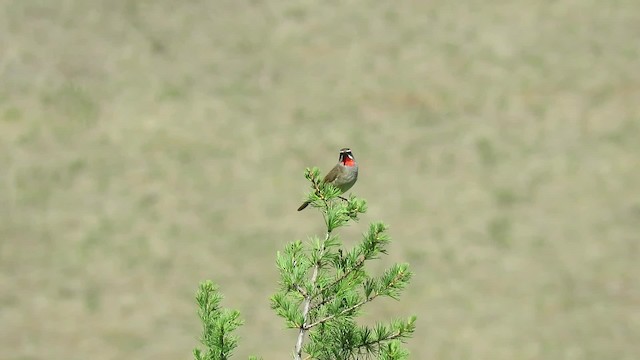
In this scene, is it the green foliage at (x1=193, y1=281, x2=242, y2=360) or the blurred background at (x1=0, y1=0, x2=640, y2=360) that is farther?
the blurred background at (x1=0, y1=0, x2=640, y2=360)

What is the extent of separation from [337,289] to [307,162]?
2577 centimetres

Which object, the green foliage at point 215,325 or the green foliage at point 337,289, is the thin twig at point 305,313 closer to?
the green foliage at point 337,289

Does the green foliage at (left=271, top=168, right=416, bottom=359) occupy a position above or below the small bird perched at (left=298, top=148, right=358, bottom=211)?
below

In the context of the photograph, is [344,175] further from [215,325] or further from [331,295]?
[215,325]

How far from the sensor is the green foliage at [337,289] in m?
5.97

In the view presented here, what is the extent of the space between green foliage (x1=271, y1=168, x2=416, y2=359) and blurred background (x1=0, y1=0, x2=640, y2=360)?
896 inches

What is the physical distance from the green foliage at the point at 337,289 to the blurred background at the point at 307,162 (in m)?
22.8

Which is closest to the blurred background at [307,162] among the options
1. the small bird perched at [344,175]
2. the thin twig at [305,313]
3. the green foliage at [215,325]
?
the small bird perched at [344,175]

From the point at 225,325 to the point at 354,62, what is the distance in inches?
1071

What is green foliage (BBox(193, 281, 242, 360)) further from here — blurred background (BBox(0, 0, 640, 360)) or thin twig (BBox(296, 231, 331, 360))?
blurred background (BBox(0, 0, 640, 360))

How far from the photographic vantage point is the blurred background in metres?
29.7

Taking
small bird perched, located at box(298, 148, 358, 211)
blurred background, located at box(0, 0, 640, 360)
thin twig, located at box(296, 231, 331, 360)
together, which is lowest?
thin twig, located at box(296, 231, 331, 360)

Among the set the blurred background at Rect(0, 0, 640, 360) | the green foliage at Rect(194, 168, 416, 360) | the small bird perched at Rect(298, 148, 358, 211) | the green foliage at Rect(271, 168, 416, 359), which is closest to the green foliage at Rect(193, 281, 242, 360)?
the green foliage at Rect(194, 168, 416, 360)

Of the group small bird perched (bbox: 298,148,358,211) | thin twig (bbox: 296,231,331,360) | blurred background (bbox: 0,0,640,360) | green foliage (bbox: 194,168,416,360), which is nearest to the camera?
thin twig (bbox: 296,231,331,360)
